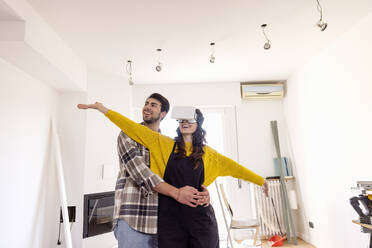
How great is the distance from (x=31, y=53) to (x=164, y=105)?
1.50 metres

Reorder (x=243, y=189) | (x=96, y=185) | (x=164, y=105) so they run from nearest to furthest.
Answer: (x=164, y=105) → (x=96, y=185) → (x=243, y=189)

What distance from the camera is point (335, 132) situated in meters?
3.06

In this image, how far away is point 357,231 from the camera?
2.72 meters

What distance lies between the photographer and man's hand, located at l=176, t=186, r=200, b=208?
124 cm

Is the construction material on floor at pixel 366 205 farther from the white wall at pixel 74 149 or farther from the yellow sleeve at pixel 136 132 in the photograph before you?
the white wall at pixel 74 149

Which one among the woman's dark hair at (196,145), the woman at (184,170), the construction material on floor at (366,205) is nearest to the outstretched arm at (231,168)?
the woman at (184,170)

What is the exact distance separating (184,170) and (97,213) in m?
2.54

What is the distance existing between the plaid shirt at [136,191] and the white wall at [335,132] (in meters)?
2.28

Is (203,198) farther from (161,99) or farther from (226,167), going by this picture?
(161,99)

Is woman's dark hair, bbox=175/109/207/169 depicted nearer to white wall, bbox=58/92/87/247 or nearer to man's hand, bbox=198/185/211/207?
man's hand, bbox=198/185/211/207

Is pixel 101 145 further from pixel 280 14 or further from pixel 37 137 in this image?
pixel 280 14

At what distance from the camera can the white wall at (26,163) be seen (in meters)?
2.45

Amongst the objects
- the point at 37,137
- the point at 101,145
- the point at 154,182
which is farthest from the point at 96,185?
the point at 154,182

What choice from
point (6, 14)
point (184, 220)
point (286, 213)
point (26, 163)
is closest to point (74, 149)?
point (26, 163)
